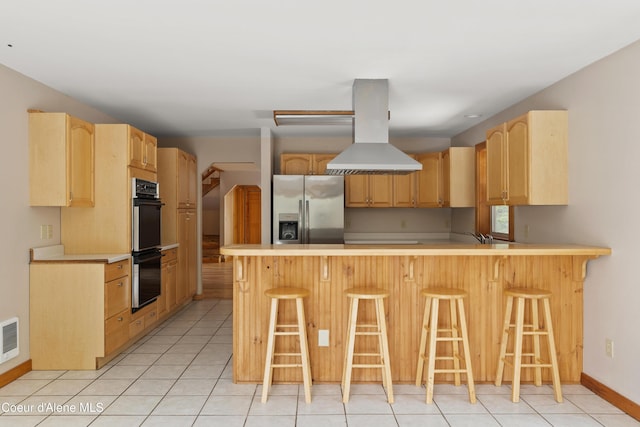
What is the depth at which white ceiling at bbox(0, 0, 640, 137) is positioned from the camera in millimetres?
2428

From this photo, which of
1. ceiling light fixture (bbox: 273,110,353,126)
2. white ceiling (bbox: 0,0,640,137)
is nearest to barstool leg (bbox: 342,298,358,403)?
white ceiling (bbox: 0,0,640,137)

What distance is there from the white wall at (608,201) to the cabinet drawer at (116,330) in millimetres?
3766

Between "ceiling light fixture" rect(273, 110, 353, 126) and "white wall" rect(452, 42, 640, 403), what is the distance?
77.2 inches

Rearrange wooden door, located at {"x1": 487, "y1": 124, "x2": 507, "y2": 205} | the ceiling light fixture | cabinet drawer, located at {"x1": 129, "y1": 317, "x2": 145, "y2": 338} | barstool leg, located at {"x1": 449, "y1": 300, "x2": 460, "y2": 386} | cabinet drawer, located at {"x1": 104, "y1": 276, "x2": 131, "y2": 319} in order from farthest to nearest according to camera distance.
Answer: the ceiling light fixture
cabinet drawer, located at {"x1": 129, "y1": 317, "x2": 145, "y2": 338}
wooden door, located at {"x1": 487, "y1": 124, "x2": 507, "y2": 205}
cabinet drawer, located at {"x1": 104, "y1": 276, "x2": 131, "y2": 319}
barstool leg, located at {"x1": 449, "y1": 300, "x2": 460, "y2": 386}

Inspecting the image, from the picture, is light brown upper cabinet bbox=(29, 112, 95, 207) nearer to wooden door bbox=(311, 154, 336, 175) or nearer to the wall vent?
the wall vent

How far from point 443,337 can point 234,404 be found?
159 centimetres

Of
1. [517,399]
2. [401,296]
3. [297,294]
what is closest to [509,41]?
[401,296]

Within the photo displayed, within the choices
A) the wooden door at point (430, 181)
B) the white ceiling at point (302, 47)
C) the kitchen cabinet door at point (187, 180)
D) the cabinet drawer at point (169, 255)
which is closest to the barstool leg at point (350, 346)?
the white ceiling at point (302, 47)

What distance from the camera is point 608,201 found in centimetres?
307

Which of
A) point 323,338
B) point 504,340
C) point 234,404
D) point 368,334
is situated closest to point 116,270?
point 234,404

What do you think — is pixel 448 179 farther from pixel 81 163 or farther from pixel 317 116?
pixel 81 163

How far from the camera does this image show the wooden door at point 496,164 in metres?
3.94

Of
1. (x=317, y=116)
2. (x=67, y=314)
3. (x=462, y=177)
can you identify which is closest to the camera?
(x=67, y=314)

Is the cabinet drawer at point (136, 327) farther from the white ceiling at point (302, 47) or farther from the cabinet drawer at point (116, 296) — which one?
the white ceiling at point (302, 47)
